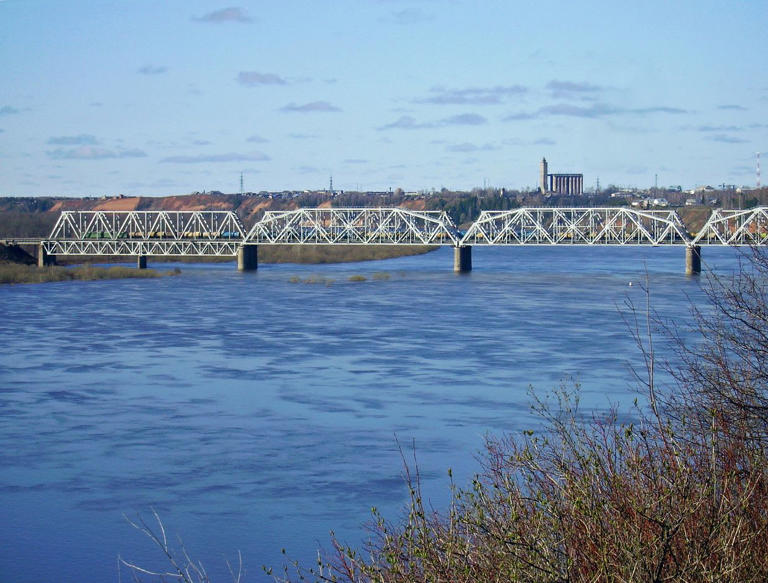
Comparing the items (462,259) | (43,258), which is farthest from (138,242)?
(462,259)

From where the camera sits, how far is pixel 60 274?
73562mm

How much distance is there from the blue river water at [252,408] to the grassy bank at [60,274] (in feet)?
62.4

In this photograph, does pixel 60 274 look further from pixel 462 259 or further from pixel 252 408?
pixel 252 408

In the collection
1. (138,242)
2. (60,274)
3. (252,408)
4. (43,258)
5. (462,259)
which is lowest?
(252,408)

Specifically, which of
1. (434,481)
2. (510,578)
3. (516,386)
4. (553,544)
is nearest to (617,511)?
(553,544)

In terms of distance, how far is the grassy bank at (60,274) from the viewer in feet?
231

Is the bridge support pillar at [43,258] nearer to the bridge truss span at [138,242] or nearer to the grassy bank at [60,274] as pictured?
the bridge truss span at [138,242]

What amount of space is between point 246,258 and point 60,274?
18.6 meters

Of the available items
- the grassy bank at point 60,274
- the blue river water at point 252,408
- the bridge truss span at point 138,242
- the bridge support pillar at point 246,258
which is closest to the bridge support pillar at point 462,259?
the bridge support pillar at point 246,258

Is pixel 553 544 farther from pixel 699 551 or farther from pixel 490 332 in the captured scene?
pixel 490 332

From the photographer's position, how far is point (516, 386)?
26.0 meters

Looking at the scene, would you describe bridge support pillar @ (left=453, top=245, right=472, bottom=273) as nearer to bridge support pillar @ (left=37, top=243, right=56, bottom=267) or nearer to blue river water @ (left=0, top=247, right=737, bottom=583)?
blue river water @ (left=0, top=247, right=737, bottom=583)

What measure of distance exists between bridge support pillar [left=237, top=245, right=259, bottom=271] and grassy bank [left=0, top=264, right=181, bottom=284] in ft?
31.4

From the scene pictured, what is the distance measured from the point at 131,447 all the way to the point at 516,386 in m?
Result: 10.2
